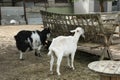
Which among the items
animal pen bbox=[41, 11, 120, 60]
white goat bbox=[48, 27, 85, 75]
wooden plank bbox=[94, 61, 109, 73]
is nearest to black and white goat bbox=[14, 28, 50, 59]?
animal pen bbox=[41, 11, 120, 60]

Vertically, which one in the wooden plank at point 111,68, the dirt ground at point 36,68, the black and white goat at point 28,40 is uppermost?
the wooden plank at point 111,68

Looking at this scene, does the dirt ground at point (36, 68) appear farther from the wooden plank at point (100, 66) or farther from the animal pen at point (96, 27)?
the wooden plank at point (100, 66)

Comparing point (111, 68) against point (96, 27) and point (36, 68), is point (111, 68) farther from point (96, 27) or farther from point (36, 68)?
point (36, 68)

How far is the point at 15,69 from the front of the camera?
7.07 meters

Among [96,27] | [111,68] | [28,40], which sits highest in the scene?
[96,27]

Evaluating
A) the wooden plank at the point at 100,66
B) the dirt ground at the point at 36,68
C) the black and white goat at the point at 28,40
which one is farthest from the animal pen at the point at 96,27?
the wooden plank at the point at 100,66

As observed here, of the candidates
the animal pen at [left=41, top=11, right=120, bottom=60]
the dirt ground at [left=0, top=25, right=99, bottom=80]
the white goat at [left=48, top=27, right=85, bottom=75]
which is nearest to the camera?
the white goat at [left=48, top=27, right=85, bottom=75]

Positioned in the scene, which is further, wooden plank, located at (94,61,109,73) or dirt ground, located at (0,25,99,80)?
dirt ground, located at (0,25,99,80)

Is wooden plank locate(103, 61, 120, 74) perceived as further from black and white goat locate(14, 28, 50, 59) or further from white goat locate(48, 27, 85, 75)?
black and white goat locate(14, 28, 50, 59)

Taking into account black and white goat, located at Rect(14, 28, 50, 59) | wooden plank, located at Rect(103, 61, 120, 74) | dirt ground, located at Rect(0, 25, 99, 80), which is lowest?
dirt ground, located at Rect(0, 25, 99, 80)

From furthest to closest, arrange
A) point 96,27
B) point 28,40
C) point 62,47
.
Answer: point 28,40, point 96,27, point 62,47

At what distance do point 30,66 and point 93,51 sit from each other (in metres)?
2.09

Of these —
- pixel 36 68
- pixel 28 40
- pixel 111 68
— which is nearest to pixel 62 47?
pixel 36 68

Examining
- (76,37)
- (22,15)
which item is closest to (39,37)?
(76,37)
